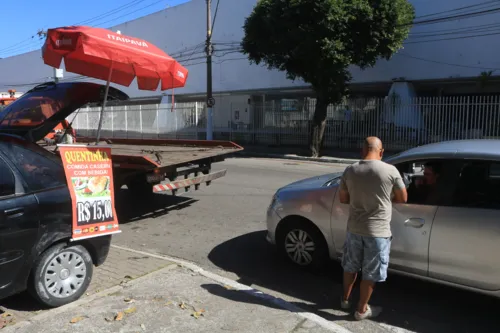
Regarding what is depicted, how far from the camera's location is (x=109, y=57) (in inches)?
233

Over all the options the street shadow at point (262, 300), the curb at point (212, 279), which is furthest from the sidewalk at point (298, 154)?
the street shadow at point (262, 300)

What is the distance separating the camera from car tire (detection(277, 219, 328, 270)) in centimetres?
464

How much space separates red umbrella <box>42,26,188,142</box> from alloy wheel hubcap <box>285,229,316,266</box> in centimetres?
298

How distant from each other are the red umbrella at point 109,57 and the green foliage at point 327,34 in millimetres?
9770

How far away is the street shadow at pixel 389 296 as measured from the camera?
369 cm

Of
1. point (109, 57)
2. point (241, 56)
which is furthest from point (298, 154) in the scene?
point (109, 57)

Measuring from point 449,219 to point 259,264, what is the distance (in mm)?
2245

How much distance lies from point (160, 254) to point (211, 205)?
9.64 feet

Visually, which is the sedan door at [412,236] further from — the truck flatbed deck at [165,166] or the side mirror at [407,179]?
the truck flatbed deck at [165,166]

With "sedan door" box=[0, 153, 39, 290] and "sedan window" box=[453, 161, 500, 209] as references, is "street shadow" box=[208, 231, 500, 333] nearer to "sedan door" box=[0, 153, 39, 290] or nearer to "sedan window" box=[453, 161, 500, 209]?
"sedan window" box=[453, 161, 500, 209]

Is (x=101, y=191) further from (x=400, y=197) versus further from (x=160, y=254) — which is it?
(x=400, y=197)

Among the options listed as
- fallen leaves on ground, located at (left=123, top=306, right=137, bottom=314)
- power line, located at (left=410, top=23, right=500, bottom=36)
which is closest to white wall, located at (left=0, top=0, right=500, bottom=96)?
power line, located at (left=410, top=23, right=500, bottom=36)

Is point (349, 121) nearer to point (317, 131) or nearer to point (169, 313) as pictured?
point (317, 131)

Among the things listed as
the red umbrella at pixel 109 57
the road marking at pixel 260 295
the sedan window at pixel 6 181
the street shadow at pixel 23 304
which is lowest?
the road marking at pixel 260 295
